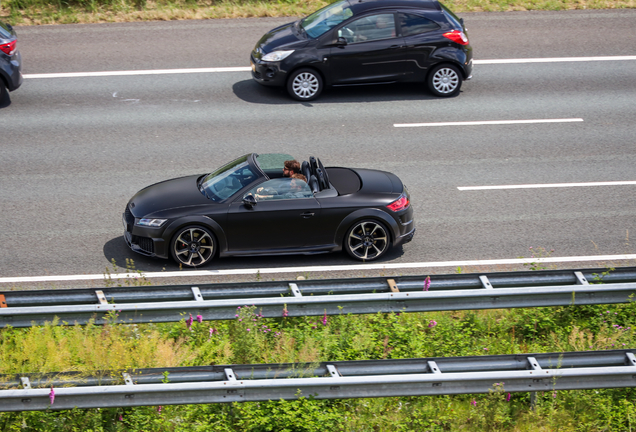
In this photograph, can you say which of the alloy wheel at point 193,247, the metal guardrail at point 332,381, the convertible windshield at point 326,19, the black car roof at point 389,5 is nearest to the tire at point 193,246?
the alloy wheel at point 193,247

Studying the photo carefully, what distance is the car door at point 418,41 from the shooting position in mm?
15250

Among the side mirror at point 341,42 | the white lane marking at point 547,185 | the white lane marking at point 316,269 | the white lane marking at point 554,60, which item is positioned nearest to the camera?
the white lane marking at point 316,269

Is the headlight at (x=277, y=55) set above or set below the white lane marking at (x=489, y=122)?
above

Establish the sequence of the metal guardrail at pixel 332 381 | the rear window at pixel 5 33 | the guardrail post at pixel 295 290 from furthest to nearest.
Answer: the rear window at pixel 5 33, the guardrail post at pixel 295 290, the metal guardrail at pixel 332 381

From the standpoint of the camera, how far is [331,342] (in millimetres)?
7664

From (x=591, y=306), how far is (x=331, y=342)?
126 inches

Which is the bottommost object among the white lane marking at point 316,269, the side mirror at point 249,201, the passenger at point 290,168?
the white lane marking at point 316,269

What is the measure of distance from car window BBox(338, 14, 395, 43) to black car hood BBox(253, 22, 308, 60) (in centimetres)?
90

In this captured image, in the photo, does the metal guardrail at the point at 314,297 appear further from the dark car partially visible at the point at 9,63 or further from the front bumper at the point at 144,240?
the dark car partially visible at the point at 9,63

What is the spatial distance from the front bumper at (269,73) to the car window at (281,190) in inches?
223

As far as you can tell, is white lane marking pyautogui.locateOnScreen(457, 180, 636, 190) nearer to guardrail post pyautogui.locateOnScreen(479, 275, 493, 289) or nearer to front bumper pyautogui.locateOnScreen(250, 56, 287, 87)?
guardrail post pyautogui.locateOnScreen(479, 275, 493, 289)

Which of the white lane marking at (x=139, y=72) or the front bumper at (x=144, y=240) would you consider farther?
the white lane marking at (x=139, y=72)

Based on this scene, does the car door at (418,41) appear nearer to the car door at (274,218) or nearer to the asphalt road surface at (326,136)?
the asphalt road surface at (326,136)

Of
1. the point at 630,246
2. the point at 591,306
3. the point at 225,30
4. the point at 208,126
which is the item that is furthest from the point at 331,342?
the point at 225,30
